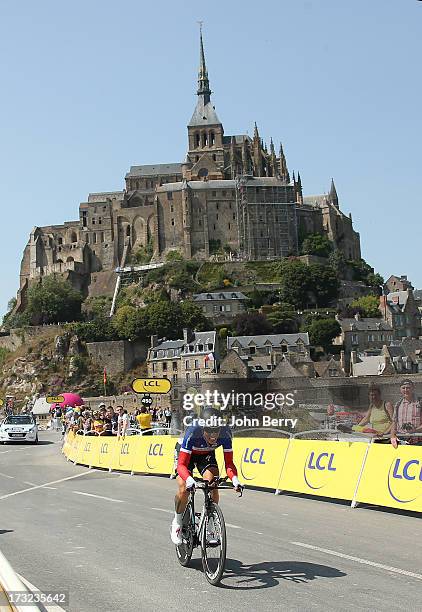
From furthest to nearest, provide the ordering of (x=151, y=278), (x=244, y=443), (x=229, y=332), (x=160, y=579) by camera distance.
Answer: (x=151, y=278), (x=229, y=332), (x=244, y=443), (x=160, y=579)

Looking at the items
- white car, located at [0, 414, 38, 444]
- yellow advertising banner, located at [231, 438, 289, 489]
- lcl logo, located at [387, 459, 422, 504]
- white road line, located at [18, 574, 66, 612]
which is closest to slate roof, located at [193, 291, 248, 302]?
white car, located at [0, 414, 38, 444]

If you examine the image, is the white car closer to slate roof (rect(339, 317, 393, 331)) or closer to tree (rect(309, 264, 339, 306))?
slate roof (rect(339, 317, 393, 331))

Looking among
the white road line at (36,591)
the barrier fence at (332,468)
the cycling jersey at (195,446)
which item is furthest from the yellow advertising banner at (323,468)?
the white road line at (36,591)

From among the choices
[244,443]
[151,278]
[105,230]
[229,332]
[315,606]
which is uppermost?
[105,230]

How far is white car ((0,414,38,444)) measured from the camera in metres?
40.2

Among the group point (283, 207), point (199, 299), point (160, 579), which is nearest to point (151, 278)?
point (199, 299)

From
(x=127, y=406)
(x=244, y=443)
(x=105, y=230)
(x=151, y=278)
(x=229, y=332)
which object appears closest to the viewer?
(x=244, y=443)

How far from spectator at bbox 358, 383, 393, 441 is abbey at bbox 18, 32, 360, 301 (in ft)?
389

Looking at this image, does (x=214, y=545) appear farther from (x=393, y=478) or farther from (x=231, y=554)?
(x=393, y=478)

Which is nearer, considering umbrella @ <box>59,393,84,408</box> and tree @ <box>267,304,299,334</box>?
umbrella @ <box>59,393,84,408</box>

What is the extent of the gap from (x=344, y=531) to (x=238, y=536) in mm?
1374

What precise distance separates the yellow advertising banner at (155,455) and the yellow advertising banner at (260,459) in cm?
279

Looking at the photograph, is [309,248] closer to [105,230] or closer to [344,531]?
A: [105,230]

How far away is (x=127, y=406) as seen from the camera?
93.1m
